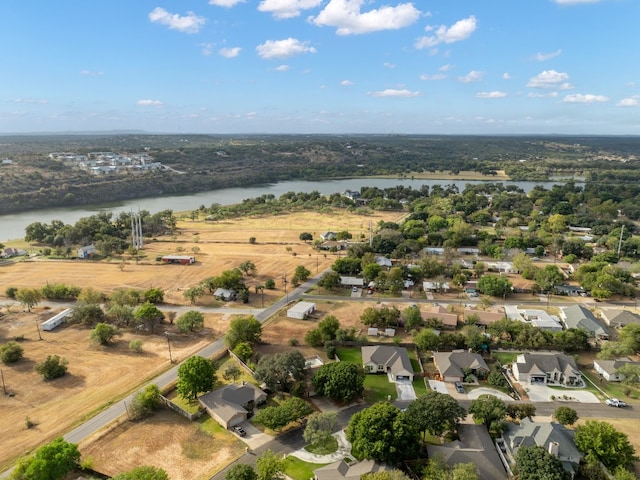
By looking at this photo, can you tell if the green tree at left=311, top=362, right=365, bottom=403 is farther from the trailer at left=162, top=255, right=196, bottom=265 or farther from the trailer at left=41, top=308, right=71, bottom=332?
the trailer at left=162, top=255, right=196, bottom=265

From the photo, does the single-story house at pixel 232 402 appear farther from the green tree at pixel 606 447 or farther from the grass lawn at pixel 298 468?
the green tree at pixel 606 447

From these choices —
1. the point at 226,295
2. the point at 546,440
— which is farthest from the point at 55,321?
the point at 546,440

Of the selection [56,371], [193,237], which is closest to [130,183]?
[193,237]

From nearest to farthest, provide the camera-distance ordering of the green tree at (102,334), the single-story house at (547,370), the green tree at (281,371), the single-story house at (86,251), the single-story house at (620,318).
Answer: the green tree at (281,371) → the single-story house at (547,370) → the green tree at (102,334) → the single-story house at (620,318) → the single-story house at (86,251)

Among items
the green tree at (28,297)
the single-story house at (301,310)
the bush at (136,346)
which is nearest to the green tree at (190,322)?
the bush at (136,346)

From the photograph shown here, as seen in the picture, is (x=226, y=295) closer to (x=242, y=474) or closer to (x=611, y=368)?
(x=242, y=474)

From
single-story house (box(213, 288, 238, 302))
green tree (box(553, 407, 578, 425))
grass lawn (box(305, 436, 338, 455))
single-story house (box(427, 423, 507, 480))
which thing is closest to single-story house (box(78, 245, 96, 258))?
single-story house (box(213, 288, 238, 302))

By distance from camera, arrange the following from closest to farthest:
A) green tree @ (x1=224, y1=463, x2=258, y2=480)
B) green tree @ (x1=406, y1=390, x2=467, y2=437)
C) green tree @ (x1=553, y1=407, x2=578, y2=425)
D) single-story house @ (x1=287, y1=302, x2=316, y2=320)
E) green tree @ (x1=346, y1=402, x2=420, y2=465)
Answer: green tree @ (x1=224, y1=463, x2=258, y2=480) → green tree @ (x1=346, y1=402, x2=420, y2=465) → green tree @ (x1=406, y1=390, x2=467, y2=437) → green tree @ (x1=553, y1=407, x2=578, y2=425) → single-story house @ (x1=287, y1=302, x2=316, y2=320)
